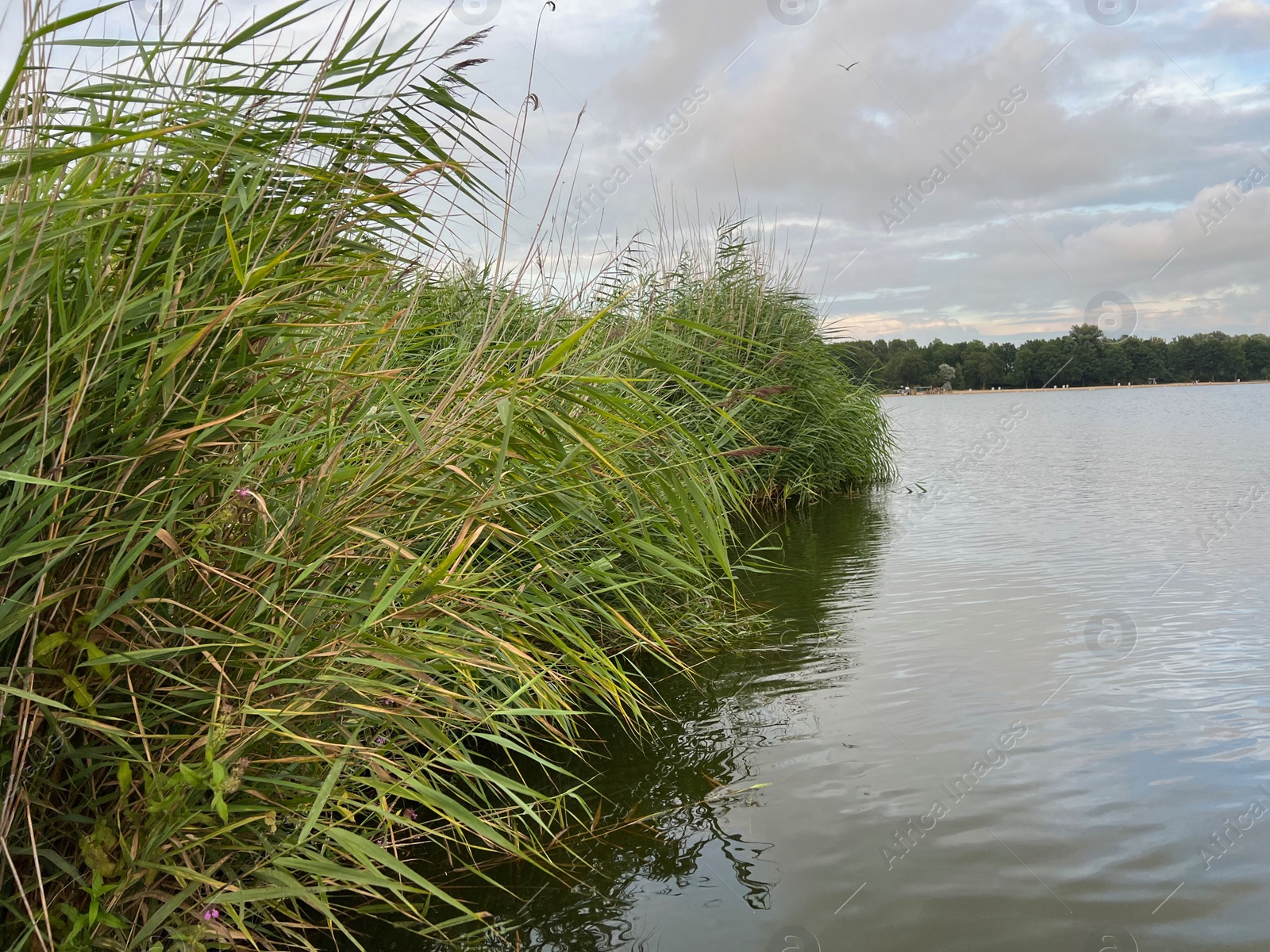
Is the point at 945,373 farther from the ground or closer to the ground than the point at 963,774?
farther from the ground

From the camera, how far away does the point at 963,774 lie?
3.60m

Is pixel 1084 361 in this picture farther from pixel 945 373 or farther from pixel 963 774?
pixel 963 774

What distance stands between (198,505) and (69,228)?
0.70 m

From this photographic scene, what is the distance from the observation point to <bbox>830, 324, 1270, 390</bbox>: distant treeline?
1746 inches

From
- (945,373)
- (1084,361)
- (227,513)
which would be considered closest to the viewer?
(227,513)

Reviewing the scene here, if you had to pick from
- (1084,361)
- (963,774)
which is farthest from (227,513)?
(1084,361)

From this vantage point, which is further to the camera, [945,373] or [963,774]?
[945,373]

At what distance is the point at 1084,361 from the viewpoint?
50.8 m

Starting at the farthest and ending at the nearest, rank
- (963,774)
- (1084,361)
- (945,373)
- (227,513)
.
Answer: (1084,361)
(945,373)
(963,774)
(227,513)

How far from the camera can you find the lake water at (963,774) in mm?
2631

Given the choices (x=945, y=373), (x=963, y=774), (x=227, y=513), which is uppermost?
(x=945, y=373)

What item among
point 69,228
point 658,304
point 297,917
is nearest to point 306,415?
point 69,228

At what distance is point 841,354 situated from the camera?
39.2 feet

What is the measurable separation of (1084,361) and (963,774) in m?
53.8
